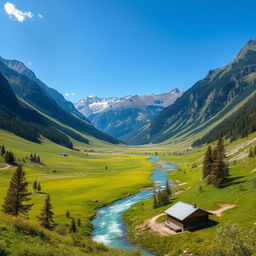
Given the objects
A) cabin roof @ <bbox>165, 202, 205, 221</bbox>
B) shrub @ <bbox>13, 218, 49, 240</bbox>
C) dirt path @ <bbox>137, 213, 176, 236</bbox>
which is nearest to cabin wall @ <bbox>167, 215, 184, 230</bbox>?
cabin roof @ <bbox>165, 202, 205, 221</bbox>

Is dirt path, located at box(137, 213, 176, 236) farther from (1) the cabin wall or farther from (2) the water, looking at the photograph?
(2) the water

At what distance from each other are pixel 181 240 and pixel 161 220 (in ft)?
42.5

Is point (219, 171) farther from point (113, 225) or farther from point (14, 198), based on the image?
point (14, 198)

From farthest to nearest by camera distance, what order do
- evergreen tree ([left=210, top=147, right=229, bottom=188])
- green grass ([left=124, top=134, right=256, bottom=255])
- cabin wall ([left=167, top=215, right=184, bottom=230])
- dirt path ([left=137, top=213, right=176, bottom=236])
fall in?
evergreen tree ([left=210, top=147, right=229, bottom=188]) < dirt path ([left=137, top=213, right=176, bottom=236]) < cabin wall ([left=167, top=215, right=184, bottom=230]) < green grass ([left=124, top=134, right=256, bottom=255])

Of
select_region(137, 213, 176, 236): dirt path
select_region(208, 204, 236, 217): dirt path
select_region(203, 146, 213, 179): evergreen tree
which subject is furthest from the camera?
select_region(203, 146, 213, 179): evergreen tree

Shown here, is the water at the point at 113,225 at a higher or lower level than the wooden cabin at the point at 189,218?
lower

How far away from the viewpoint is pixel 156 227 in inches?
2109

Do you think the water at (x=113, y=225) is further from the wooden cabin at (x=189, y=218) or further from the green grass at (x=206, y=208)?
the wooden cabin at (x=189, y=218)

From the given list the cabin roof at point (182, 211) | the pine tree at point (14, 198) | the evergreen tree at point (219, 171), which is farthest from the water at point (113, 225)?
the evergreen tree at point (219, 171)

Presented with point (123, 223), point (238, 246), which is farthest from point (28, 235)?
point (123, 223)

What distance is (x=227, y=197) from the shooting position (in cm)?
5953

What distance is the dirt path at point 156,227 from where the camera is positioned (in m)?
49.7

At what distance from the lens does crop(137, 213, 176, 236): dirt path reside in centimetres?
4974

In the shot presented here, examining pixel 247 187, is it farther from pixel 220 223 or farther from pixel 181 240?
pixel 181 240
